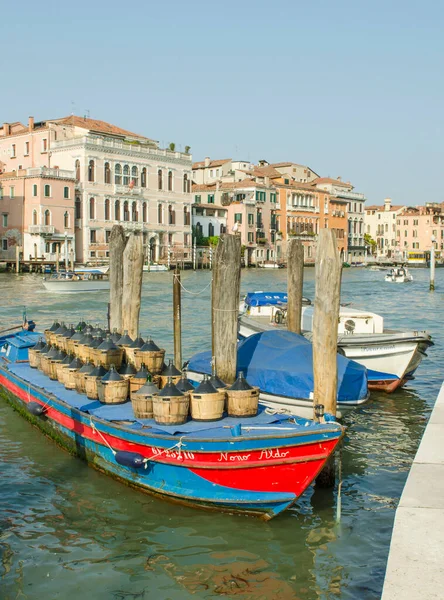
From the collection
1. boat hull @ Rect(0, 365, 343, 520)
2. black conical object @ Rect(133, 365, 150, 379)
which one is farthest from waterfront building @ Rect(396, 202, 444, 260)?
boat hull @ Rect(0, 365, 343, 520)

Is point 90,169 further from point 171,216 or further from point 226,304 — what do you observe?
point 226,304

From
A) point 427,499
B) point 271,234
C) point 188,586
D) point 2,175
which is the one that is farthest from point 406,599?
point 271,234

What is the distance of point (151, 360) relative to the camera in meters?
9.76

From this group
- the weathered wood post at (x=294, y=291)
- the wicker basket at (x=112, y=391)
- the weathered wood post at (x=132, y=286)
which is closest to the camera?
the wicker basket at (x=112, y=391)

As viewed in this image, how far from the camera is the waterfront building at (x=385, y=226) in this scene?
356 feet

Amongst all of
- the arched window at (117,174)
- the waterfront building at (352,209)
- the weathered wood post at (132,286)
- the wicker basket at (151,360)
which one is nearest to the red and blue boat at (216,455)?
the wicker basket at (151,360)

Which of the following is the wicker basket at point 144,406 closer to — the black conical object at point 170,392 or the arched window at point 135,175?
the black conical object at point 170,392

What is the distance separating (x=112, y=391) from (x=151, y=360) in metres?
0.99

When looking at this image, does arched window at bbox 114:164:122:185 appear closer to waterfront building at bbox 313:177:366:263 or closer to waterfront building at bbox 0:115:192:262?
waterfront building at bbox 0:115:192:262

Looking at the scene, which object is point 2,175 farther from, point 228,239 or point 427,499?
point 427,499

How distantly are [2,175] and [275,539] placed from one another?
161 ft

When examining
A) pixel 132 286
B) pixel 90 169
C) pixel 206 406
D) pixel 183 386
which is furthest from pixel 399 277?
pixel 206 406

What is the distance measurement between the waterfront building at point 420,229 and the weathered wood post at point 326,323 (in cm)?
9891

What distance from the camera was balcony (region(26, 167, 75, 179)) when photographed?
4956cm
